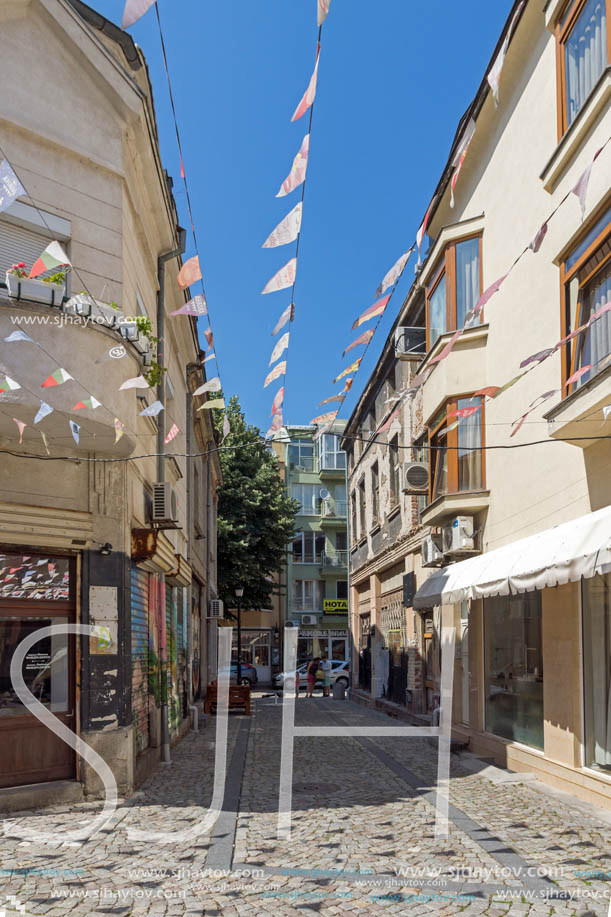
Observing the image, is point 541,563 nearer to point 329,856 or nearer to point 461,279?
point 329,856

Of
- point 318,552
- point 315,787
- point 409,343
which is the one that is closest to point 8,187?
point 315,787

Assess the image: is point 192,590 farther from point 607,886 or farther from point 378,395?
point 607,886

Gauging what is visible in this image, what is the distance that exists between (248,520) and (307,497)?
13619 mm

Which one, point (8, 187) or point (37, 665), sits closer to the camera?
point (8, 187)

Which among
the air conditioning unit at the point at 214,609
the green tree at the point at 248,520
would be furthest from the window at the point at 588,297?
the green tree at the point at 248,520

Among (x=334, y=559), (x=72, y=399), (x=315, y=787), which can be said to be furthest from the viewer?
(x=334, y=559)

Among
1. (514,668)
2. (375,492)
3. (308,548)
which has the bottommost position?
(514,668)

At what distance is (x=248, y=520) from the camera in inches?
1319

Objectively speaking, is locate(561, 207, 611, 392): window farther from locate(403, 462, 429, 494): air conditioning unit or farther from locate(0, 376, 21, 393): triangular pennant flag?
locate(403, 462, 429, 494): air conditioning unit

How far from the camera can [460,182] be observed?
46.2ft

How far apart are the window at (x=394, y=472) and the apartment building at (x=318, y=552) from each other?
71.5 ft

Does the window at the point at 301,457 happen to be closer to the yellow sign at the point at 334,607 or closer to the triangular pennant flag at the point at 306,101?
the yellow sign at the point at 334,607

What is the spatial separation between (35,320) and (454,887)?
6.31 m

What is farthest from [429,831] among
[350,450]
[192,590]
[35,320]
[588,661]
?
[350,450]
